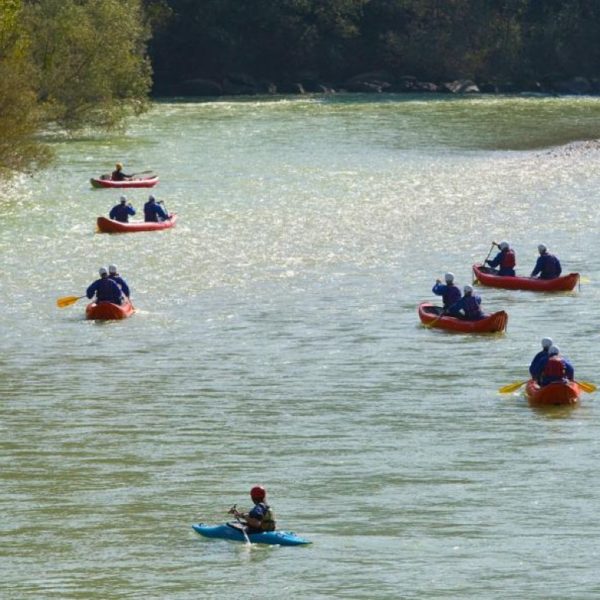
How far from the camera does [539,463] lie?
92.0 ft

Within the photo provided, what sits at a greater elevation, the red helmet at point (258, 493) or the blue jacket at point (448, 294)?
the blue jacket at point (448, 294)

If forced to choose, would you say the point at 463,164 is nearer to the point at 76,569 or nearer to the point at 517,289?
the point at 517,289

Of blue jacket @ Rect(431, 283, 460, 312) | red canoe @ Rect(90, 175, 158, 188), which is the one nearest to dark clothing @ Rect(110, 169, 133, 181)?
red canoe @ Rect(90, 175, 158, 188)

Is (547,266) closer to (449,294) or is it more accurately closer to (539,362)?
(449,294)

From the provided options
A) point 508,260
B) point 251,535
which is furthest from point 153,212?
point 251,535

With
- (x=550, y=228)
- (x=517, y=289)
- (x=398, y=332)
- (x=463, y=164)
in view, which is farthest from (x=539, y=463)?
(x=463, y=164)

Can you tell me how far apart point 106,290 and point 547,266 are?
36.1 feet

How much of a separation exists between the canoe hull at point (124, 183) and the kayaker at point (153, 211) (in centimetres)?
Result: 873

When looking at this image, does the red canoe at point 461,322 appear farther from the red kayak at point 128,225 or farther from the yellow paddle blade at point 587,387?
the red kayak at point 128,225

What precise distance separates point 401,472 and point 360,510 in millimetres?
2073

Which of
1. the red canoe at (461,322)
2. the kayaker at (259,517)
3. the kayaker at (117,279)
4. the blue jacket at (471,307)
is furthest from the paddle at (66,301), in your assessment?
the kayaker at (259,517)

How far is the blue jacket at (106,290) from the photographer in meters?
39.5

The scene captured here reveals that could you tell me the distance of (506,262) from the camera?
4325 cm

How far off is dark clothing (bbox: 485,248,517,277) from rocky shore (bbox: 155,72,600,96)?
223 feet
